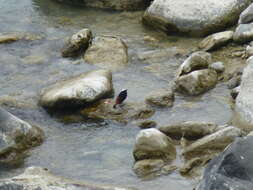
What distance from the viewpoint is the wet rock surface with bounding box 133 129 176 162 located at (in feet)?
27.3

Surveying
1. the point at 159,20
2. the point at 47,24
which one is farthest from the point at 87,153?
the point at 47,24

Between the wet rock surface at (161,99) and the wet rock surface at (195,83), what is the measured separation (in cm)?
25

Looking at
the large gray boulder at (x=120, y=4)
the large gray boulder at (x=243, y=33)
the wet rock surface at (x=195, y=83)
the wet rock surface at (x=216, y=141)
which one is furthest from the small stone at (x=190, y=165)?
the large gray boulder at (x=120, y=4)

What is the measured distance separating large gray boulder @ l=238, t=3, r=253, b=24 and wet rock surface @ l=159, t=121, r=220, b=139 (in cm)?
371

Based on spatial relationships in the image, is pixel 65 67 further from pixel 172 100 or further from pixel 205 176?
pixel 205 176

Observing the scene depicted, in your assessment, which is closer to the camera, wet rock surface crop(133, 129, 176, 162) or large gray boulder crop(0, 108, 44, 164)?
wet rock surface crop(133, 129, 176, 162)

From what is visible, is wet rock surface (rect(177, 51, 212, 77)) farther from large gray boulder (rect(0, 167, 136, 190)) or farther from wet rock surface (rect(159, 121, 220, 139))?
large gray boulder (rect(0, 167, 136, 190))

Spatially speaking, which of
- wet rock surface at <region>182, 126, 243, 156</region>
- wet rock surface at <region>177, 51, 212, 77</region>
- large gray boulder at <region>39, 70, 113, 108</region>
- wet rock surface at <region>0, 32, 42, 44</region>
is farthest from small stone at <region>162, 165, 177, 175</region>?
wet rock surface at <region>0, 32, 42, 44</region>

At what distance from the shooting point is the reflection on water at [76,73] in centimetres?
863

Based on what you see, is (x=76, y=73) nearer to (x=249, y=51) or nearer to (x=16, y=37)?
(x=16, y=37)

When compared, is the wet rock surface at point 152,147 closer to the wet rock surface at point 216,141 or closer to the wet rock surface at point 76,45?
the wet rock surface at point 216,141

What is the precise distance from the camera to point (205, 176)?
643 centimetres

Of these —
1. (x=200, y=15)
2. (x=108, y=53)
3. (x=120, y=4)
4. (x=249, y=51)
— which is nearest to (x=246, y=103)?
(x=249, y=51)

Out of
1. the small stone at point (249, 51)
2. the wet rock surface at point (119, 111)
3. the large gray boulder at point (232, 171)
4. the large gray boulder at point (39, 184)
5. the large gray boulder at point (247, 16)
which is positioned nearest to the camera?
the large gray boulder at point (232, 171)
